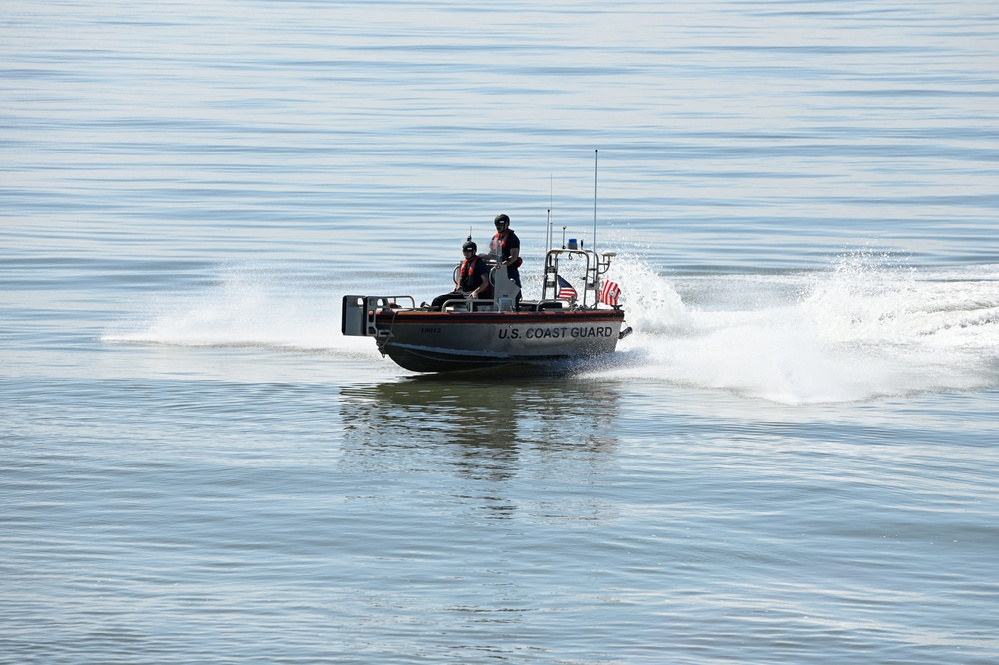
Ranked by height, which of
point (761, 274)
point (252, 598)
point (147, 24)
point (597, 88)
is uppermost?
point (147, 24)

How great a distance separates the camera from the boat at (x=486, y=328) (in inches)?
809

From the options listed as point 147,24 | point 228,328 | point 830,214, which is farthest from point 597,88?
point 147,24

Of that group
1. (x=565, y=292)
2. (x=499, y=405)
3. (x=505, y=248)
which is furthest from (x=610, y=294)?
(x=499, y=405)

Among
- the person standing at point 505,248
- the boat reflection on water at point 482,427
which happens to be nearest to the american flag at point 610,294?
the boat reflection on water at point 482,427

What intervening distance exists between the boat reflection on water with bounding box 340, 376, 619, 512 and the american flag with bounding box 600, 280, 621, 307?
140 centimetres

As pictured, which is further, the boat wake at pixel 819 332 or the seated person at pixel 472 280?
the boat wake at pixel 819 332

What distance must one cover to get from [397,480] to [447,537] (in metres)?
2.16

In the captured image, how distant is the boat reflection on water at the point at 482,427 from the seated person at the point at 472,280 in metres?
1.07

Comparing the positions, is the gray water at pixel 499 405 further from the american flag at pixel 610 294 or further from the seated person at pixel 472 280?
the seated person at pixel 472 280

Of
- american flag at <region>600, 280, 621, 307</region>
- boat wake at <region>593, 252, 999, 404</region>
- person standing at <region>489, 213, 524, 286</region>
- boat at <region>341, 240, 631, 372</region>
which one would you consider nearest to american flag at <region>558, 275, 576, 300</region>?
boat at <region>341, 240, 631, 372</region>

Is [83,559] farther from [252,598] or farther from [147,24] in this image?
[147,24]

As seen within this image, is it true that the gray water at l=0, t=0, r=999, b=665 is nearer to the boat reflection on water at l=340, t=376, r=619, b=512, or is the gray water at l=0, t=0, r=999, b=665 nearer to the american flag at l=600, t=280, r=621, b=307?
the boat reflection on water at l=340, t=376, r=619, b=512

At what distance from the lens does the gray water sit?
11.4m

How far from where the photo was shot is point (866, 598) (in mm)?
11703
